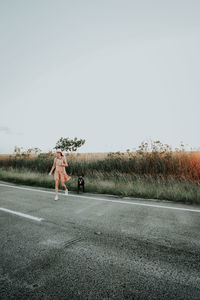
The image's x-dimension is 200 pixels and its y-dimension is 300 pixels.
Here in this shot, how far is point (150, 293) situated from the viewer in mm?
1901

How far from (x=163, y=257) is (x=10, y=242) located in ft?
8.65

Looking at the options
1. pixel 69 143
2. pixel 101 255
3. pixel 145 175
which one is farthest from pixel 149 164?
pixel 69 143

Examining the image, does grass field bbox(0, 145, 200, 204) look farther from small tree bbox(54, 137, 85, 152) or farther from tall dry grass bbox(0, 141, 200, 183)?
small tree bbox(54, 137, 85, 152)

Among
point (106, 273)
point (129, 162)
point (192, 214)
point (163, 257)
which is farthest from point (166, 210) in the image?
point (129, 162)

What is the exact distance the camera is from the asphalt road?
1986 mm

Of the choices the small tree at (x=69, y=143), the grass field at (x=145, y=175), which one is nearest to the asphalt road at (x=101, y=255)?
the grass field at (x=145, y=175)

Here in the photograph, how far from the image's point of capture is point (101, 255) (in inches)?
106

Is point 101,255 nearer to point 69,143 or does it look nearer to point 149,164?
point 149,164

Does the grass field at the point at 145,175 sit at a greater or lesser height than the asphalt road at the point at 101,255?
greater

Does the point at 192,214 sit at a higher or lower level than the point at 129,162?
lower

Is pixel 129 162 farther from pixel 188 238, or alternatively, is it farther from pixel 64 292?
pixel 64 292

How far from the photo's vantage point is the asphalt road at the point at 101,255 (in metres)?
1.99

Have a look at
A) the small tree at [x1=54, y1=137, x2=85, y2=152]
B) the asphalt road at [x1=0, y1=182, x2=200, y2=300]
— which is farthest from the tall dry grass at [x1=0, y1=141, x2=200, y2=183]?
the small tree at [x1=54, y1=137, x2=85, y2=152]

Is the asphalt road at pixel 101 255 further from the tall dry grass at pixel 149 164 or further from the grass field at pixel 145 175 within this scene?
the tall dry grass at pixel 149 164
